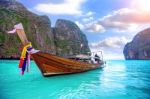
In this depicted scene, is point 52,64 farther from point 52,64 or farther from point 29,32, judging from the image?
point 29,32

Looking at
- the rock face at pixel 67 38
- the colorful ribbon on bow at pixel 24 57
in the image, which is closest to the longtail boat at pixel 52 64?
the colorful ribbon on bow at pixel 24 57

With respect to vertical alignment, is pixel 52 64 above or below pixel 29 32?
below

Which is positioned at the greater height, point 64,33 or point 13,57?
point 64,33

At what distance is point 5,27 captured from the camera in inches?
3772

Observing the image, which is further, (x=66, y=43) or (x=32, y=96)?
(x=66, y=43)

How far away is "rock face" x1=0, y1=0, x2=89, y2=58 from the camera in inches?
3735

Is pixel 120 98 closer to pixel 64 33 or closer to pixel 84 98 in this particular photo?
pixel 84 98

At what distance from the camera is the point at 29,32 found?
108m

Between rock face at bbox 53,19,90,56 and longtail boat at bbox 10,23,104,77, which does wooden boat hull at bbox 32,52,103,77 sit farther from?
rock face at bbox 53,19,90,56

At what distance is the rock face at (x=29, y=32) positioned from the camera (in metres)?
94.9

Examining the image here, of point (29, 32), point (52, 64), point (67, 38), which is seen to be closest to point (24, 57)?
point (52, 64)

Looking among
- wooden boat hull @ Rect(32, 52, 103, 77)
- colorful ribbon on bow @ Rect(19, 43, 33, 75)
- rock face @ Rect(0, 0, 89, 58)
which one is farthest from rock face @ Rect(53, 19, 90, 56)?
colorful ribbon on bow @ Rect(19, 43, 33, 75)

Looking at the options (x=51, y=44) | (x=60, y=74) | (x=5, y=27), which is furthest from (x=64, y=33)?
(x=60, y=74)

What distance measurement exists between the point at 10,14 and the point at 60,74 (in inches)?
3453
